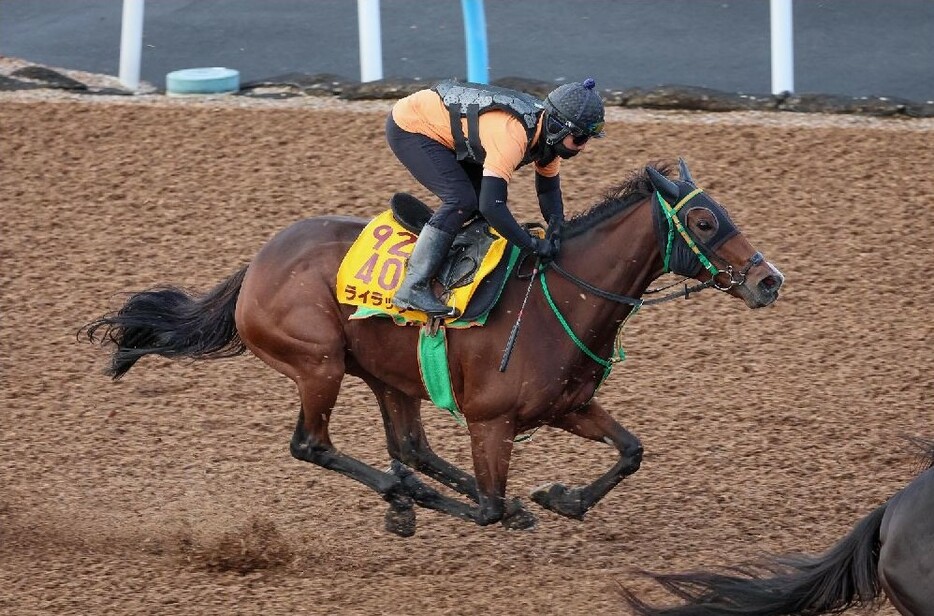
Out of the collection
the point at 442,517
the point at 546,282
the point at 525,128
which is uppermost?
the point at 525,128

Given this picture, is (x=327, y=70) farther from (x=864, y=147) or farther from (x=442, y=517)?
(x=442, y=517)

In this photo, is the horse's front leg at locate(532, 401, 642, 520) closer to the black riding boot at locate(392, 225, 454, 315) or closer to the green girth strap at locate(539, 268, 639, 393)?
the green girth strap at locate(539, 268, 639, 393)

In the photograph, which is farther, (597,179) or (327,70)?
(327,70)

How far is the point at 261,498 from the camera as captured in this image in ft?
21.0

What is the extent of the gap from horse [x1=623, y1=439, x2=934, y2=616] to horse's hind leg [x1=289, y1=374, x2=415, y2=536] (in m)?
1.36

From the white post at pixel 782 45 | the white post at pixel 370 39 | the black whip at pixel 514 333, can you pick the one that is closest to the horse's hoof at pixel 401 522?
the black whip at pixel 514 333

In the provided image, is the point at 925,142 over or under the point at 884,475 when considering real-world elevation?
over

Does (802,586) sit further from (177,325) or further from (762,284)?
(177,325)

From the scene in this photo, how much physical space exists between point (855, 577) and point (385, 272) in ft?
7.25

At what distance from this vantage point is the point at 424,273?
18.3 ft

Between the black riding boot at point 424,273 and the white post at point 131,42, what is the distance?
5.46 m

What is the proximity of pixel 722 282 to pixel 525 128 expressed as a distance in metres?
0.90

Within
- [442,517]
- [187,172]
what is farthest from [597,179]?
[442,517]

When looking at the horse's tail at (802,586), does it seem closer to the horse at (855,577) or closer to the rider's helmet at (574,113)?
the horse at (855,577)
